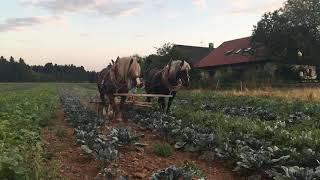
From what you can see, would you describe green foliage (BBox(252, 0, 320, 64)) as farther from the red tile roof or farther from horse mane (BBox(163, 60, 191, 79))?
horse mane (BBox(163, 60, 191, 79))

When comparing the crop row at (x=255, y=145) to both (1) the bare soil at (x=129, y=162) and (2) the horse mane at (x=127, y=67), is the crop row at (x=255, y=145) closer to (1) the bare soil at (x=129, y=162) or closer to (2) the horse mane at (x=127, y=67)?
(1) the bare soil at (x=129, y=162)

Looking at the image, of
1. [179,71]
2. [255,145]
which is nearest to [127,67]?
[179,71]

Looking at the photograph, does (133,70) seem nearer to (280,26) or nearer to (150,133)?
(150,133)

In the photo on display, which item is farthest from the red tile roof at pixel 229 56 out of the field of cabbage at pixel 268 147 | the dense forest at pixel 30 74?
the dense forest at pixel 30 74

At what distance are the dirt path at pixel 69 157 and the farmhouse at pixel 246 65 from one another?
3610cm

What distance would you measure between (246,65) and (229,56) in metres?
5.27

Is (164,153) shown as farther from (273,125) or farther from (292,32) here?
(292,32)

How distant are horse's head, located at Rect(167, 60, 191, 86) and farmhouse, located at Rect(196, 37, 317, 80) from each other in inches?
1159

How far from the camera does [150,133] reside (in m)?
12.8

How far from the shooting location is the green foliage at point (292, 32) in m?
48.2

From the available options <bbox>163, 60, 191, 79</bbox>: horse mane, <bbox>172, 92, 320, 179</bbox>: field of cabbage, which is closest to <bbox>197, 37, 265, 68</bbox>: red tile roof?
<bbox>163, 60, 191, 79</bbox>: horse mane

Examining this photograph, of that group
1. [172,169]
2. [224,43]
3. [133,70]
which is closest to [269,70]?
[224,43]

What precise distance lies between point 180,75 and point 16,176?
11722 mm

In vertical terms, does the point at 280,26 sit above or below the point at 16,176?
above
